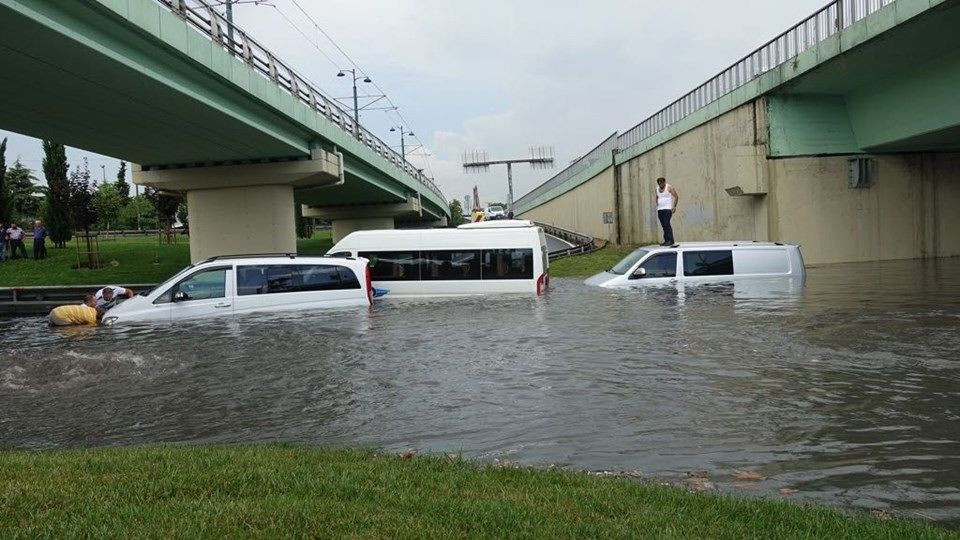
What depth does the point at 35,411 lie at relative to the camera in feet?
25.4

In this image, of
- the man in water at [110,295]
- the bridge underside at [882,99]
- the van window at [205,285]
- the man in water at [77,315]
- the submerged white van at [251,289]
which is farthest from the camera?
the bridge underside at [882,99]

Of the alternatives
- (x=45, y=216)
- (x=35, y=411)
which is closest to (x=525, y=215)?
(x=45, y=216)

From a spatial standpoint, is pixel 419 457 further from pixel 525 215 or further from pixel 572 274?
pixel 525 215

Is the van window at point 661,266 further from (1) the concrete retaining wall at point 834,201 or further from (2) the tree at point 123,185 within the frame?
(2) the tree at point 123,185

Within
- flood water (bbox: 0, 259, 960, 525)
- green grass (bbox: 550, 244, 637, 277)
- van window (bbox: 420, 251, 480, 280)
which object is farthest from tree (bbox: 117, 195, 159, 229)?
flood water (bbox: 0, 259, 960, 525)

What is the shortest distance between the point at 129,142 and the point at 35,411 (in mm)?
17919

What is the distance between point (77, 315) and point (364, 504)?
12528 mm

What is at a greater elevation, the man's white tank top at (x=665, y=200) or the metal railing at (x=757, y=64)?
the metal railing at (x=757, y=64)

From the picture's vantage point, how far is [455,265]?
16.7 m

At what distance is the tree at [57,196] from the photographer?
3469cm

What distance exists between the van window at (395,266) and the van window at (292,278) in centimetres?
214

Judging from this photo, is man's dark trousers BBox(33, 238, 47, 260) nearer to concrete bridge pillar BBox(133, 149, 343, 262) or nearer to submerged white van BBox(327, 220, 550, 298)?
concrete bridge pillar BBox(133, 149, 343, 262)

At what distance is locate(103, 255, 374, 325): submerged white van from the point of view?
43.6 feet

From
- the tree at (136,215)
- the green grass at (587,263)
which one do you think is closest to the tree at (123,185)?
the tree at (136,215)
